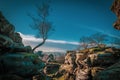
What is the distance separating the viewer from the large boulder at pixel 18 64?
2522 centimetres

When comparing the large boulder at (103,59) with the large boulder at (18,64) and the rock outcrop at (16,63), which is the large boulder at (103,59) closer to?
the rock outcrop at (16,63)

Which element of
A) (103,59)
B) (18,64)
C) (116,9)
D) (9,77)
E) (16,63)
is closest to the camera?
(9,77)

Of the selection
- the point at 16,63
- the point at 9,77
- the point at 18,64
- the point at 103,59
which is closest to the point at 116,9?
the point at 103,59

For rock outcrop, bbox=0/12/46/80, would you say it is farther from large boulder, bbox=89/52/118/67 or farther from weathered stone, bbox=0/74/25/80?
large boulder, bbox=89/52/118/67

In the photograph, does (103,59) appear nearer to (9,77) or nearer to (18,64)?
(18,64)

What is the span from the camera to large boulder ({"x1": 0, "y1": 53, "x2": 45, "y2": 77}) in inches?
993

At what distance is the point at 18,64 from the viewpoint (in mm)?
25656

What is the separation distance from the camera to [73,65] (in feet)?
281

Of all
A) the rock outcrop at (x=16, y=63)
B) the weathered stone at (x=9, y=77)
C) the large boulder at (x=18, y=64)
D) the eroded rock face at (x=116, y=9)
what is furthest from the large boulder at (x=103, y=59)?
the weathered stone at (x=9, y=77)

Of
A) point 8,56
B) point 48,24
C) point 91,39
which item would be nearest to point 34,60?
point 8,56

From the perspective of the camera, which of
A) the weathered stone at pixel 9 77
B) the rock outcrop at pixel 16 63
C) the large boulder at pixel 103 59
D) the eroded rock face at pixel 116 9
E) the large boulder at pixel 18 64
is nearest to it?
the weathered stone at pixel 9 77

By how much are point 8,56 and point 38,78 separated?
5.96 meters

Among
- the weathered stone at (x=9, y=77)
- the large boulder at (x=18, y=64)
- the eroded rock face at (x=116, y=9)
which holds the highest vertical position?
the eroded rock face at (x=116, y=9)

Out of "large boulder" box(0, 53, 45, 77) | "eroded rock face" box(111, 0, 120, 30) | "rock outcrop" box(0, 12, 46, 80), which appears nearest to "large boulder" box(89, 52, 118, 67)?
"eroded rock face" box(111, 0, 120, 30)
